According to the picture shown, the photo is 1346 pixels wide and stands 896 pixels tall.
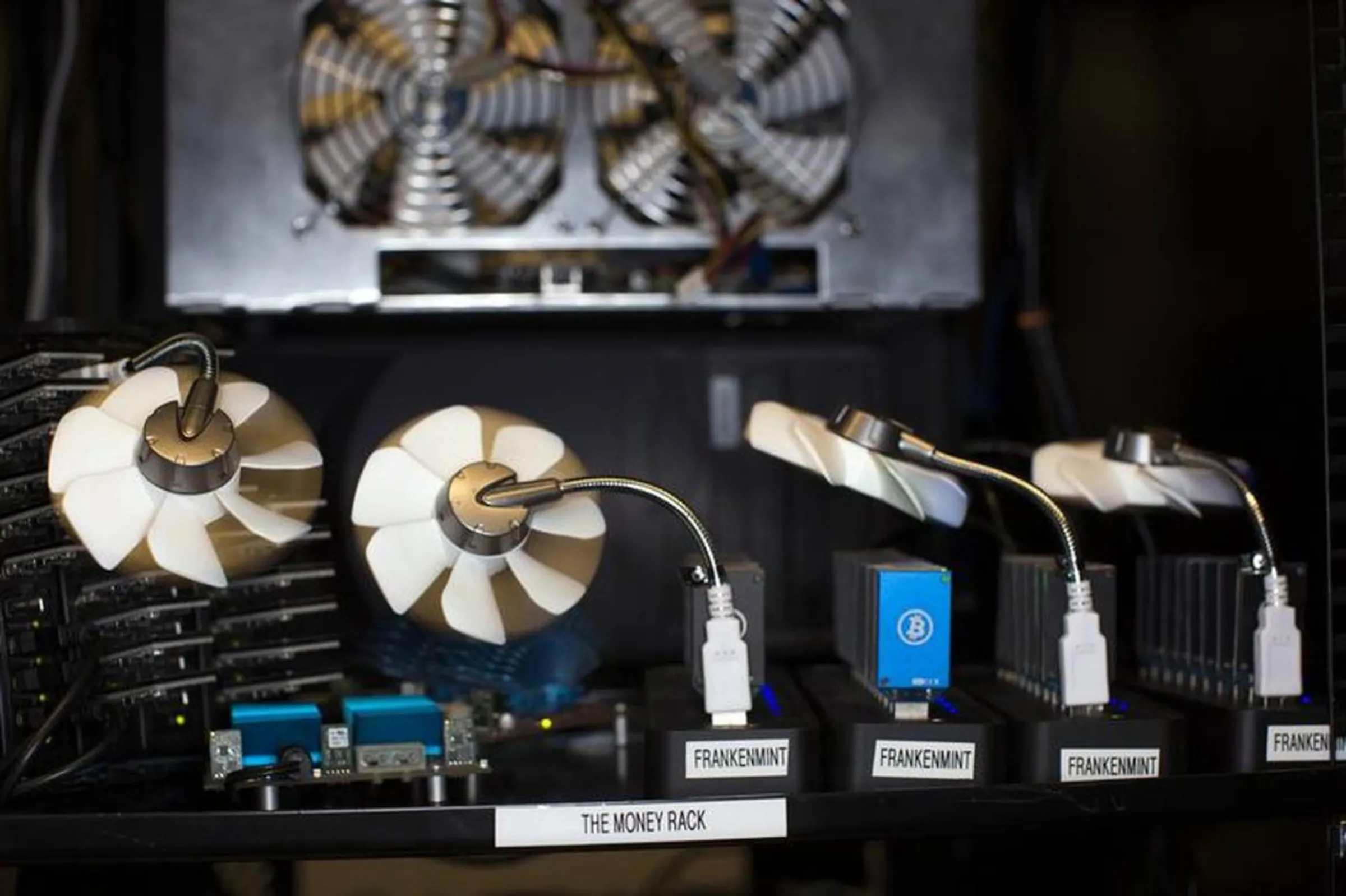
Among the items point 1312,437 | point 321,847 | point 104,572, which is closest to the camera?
point 321,847

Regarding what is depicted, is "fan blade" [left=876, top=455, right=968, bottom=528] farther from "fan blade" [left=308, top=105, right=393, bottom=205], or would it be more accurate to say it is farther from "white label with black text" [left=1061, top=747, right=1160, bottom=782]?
"fan blade" [left=308, top=105, right=393, bottom=205]

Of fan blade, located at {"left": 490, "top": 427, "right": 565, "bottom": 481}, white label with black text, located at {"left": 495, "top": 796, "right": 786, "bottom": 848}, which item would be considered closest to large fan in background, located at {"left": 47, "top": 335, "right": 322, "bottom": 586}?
fan blade, located at {"left": 490, "top": 427, "right": 565, "bottom": 481}

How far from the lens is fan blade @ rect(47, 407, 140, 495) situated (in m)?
1.25

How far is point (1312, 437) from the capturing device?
1.64 meters

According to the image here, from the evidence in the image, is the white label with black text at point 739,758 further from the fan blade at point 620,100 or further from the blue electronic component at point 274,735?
the fan blade at point 620,100

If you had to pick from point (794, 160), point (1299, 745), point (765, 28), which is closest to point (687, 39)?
point (765, 28)

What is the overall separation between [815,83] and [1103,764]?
0.94 metres

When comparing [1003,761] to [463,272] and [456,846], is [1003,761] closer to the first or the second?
[456,846]

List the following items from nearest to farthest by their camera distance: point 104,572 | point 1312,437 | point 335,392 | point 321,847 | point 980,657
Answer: point 321,847 < point 104,572 < point 1312,437 < point 980,657 < point 335,392

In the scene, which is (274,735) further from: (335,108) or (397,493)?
(335,108)

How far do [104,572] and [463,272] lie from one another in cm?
68

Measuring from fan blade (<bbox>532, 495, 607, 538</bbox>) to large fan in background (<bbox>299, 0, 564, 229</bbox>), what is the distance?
20.9 inches

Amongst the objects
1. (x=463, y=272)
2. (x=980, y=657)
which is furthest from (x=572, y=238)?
(x=980, y=657)

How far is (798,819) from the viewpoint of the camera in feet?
4.20
